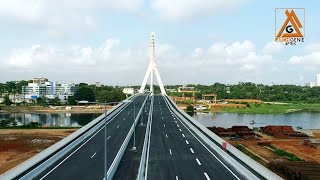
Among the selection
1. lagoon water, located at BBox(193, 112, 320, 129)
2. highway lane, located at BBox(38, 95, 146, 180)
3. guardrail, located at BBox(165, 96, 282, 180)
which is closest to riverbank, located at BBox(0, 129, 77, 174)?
highway lane, located at BBox(38, 95, 146, 180)

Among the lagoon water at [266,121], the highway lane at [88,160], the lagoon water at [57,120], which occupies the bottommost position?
the lagoon water at [57,120]

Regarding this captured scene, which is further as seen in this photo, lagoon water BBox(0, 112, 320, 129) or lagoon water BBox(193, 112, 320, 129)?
lagoon water BBox(0, 112, 320, 129)

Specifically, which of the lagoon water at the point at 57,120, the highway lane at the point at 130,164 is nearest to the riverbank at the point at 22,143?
the highway lane at the point at 130,164

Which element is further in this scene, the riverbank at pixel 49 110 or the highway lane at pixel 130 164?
the riverbank at pixel 49 110

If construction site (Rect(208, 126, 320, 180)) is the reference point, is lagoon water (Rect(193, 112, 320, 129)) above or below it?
below

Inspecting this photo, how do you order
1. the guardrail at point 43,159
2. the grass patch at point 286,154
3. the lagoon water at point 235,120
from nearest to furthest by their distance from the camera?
the guardrail at point 43,159
the grass patch at point 286,154
the lagoon water at point 235,120

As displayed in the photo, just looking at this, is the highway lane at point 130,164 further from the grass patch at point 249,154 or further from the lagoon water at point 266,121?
the lagoon water at point 266,121

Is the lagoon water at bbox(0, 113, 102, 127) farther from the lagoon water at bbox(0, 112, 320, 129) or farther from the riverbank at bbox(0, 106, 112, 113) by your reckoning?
the riverbank at bbox(0, 106, 112, 113)
